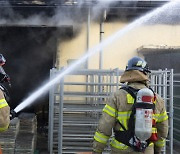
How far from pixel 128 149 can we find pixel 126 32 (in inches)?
259

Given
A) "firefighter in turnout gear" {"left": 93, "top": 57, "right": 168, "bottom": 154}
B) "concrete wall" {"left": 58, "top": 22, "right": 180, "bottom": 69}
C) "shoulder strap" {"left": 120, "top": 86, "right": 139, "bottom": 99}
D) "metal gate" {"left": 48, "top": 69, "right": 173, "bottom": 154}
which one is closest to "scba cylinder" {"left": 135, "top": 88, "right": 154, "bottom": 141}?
"firefighter in turnout gear" {"left": 93, "top": 57, "right": 168, "bottom": 154}

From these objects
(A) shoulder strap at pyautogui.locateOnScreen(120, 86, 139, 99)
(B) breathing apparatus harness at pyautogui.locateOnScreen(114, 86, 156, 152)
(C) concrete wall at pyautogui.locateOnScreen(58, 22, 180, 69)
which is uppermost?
(C) concrete wall at pyautogui.locateOnScreen(58, 22, 180, 69)

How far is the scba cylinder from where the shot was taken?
2938 millimetres

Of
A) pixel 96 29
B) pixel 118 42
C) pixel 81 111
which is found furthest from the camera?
pixel 118 42

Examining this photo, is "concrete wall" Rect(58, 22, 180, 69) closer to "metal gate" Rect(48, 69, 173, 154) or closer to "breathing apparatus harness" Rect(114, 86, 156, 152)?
"metal gate" Rect(48, 69, 173, 154)

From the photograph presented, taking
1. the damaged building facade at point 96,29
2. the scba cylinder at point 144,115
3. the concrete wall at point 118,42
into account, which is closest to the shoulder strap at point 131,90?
the scba cylinder at point 144,115

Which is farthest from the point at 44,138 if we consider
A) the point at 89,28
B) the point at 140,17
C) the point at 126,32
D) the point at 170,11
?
the point at 170,11

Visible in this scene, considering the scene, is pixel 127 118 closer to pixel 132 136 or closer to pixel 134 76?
pixel 132 136

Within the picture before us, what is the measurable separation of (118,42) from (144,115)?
648cm

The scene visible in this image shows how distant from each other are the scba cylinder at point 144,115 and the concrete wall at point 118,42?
613cm

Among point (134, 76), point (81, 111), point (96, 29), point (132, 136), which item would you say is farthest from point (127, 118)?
point (96, 29)

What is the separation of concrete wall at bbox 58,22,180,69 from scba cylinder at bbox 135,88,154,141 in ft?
20.1

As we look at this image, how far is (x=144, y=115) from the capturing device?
2943 mm

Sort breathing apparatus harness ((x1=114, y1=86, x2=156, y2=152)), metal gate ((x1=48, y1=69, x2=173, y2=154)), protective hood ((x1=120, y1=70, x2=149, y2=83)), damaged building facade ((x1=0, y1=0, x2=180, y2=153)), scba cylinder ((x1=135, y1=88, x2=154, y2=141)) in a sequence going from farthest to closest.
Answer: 1. damaged building facade ((x1=0, y1=0, x2=180, y2=153))
2. metal gate ((x1=48, y1=69, x2=173, y2=154))
3. protective hood ((x1=120, y1=70, x2=149, y2=83))
4. breathing apparatus harness ((x1=114, y1=86, x2=156, y2=152))
5. scba cylinder ((x1=135, y1=88, x2=154, y2=141))
